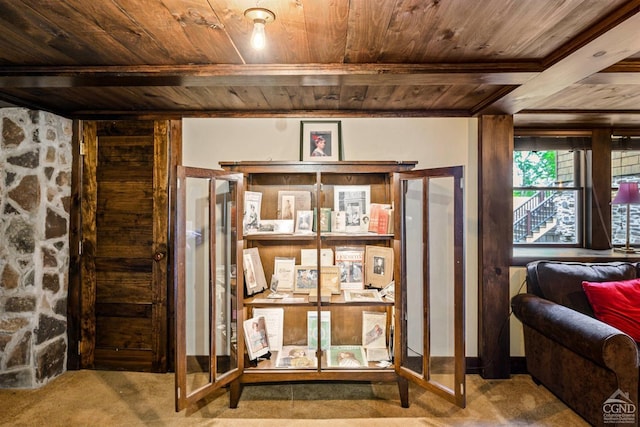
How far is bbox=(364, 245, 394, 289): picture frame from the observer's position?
8.91ft

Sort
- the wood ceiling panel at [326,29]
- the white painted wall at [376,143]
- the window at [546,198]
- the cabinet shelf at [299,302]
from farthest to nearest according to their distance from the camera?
the window at [546,198]
the white painted wall at [376,143]
the cabinet shelf at [299,302]
the wood ceiling panel at [326,29]

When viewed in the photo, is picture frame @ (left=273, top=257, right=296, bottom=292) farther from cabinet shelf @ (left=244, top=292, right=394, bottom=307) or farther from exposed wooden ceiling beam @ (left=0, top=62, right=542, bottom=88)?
exposed wooden ceiling beam @ (left=0, top=62, right=542, bottom=88)

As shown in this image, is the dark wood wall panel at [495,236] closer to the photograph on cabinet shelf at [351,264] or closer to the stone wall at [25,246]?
the photograph on cabinet shelf at [351,264]

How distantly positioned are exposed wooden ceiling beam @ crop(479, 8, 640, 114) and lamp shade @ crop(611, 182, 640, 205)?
1360mm

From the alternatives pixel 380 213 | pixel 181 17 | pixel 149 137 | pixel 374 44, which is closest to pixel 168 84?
pixel 181 17


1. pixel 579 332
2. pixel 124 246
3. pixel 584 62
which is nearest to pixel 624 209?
pixel 579 332

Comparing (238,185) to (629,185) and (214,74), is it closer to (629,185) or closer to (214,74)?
(214,74)

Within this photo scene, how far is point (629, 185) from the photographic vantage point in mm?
3104

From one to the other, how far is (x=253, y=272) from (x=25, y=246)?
1.79 m

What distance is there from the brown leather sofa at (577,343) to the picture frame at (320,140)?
1.89 metres

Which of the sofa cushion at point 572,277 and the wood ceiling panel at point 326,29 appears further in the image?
the sofa cushion at point 572,277

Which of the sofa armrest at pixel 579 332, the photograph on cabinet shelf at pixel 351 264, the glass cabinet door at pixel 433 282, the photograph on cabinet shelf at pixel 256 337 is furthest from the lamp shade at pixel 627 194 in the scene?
the photograph on cabinet shelf at pixel 256 337

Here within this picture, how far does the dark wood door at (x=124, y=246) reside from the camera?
2959 millimetres

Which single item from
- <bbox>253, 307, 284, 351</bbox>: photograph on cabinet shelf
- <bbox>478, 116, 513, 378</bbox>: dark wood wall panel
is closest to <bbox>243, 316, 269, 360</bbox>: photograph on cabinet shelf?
<bbox>253, 307, 284, 351</bbox>: photograph on cabinet shelf
